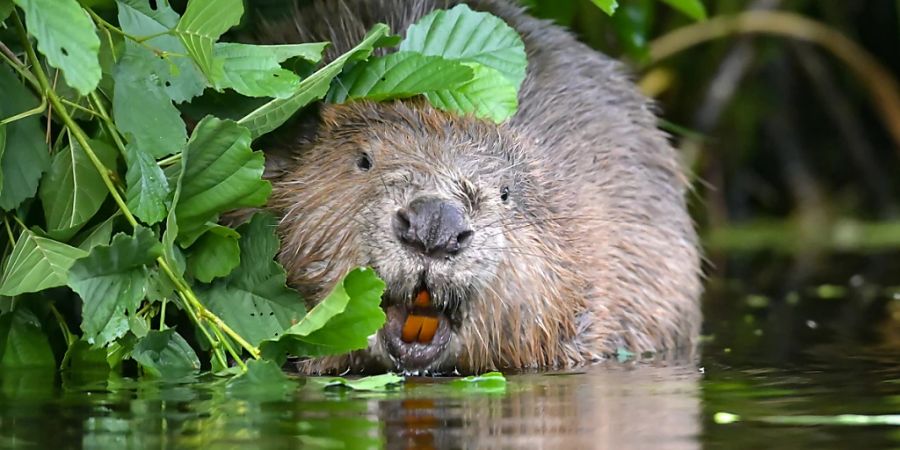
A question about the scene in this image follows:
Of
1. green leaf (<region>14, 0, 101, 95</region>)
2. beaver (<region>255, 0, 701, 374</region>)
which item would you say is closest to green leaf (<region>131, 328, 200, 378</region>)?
beaver (<region>255, 0, 701, 374</region>)

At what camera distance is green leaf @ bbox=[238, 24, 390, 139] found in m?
3.38

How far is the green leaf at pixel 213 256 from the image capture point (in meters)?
3.25

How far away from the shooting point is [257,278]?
3.41m

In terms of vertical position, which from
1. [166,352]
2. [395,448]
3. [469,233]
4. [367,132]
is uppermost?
[367,132]

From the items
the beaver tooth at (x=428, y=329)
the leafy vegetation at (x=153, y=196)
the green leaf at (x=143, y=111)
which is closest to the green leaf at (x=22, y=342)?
the leafy vegetation at (x=153, y=196)

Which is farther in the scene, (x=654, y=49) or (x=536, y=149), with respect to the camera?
(x=654, y=49)

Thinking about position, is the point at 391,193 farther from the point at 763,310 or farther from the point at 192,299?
the point at 763,310

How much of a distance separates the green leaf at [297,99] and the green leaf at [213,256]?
0.82 feet

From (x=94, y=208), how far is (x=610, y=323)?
1.55 m

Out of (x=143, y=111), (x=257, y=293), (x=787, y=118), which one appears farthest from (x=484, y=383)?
(x=787, y=118)

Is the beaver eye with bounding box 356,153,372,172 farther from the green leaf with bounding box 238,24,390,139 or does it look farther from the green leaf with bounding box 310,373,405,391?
the green leaf with bounding box 310,373,405,391

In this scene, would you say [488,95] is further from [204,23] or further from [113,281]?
[113,281]

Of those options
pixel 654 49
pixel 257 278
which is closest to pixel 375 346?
pixel 257 278

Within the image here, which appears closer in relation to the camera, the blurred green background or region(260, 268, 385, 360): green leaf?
region(260, 268, 385, 360): green leaf
